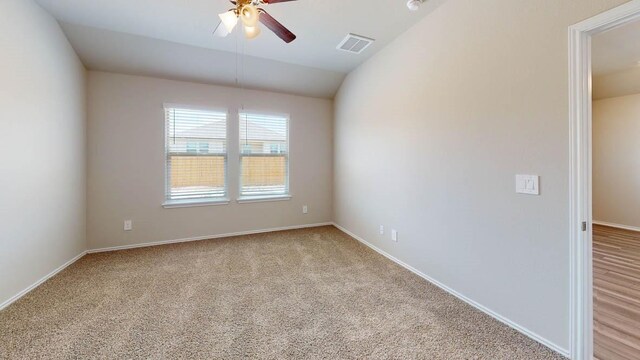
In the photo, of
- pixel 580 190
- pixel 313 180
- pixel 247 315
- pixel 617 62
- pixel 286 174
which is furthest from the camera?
pixel 313 180

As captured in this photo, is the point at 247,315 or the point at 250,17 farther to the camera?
the point at 247,315

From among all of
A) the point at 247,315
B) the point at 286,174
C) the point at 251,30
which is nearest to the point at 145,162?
the point at 286,174

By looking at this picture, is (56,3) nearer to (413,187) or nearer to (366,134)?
(366,134)

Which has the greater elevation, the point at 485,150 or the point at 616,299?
the point at 485,150

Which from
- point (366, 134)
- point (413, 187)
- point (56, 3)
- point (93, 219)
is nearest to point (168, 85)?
point (56, 3)

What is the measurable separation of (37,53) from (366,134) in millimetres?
3745

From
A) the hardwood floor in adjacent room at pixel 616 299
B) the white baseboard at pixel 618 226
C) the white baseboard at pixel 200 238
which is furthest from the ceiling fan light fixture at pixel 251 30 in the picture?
the white baseboard at pixel 618 226

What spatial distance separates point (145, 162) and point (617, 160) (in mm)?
8307

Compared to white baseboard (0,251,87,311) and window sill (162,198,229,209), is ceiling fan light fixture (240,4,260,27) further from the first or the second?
white baseboard (0,251,87,311)

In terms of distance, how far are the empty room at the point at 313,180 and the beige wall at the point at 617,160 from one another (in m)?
0.04

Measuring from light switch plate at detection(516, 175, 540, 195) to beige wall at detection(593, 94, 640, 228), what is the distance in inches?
195

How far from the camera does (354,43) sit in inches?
124

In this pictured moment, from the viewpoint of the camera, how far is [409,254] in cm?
290

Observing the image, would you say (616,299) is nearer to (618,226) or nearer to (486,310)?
(486,310)
